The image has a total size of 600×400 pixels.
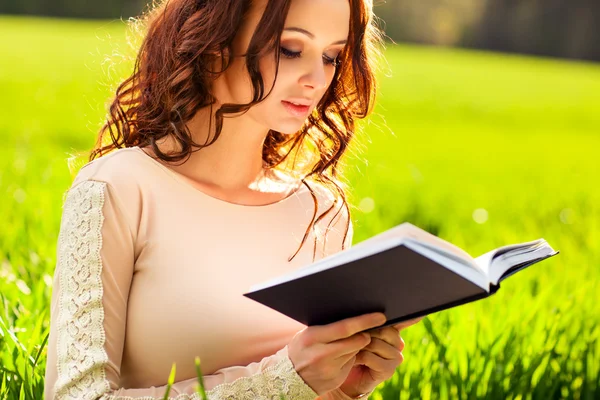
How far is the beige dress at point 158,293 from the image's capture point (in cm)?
190

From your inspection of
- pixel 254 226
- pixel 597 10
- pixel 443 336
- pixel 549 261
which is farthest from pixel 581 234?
pixel 597 10

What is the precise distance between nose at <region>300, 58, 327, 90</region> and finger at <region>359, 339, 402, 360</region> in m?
0.54

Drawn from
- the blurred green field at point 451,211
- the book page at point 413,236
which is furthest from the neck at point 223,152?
the book page at point 413,236

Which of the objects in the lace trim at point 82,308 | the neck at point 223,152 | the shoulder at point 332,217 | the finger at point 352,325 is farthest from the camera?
the shoulder at point 332,217

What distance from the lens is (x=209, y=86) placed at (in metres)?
2.17

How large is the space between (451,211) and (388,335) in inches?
167

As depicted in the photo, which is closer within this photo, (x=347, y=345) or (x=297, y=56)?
(x=347, y=345)

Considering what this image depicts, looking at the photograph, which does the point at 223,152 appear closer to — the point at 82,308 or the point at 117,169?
the point at 117,169

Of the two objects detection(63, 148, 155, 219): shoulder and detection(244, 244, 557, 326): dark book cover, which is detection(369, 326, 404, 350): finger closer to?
detection(244, 244, 557, 326): dark book cover

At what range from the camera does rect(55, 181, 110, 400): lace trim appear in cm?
188

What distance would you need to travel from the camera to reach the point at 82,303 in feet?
6.21

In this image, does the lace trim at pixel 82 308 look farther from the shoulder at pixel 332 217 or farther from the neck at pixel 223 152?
the shoulder at pixel 332 217

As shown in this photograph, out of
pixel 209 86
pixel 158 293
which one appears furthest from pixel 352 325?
pixel 209 86

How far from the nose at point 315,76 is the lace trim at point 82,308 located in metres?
0.48
